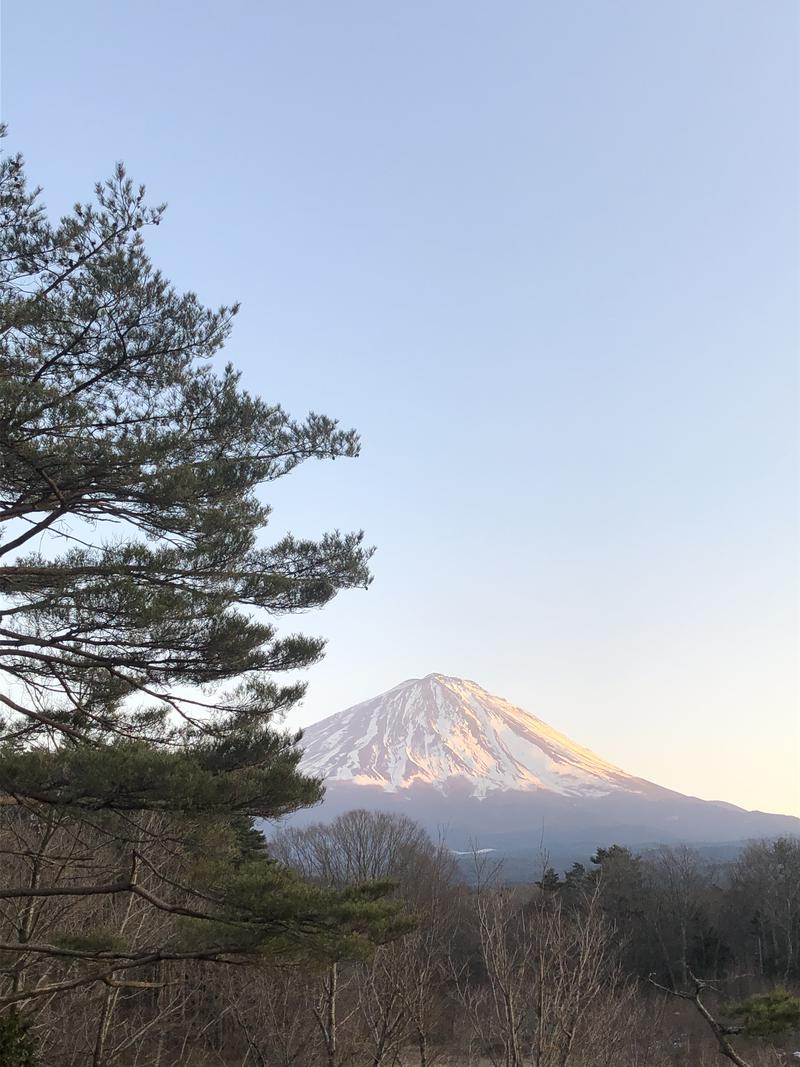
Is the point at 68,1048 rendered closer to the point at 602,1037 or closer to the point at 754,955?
the point at 602,1037

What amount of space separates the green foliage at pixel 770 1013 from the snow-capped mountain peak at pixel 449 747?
147 m

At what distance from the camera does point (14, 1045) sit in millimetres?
5691

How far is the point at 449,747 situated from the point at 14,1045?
17018 centimetres

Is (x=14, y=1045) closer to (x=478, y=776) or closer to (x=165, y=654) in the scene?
(x=165, y=654)

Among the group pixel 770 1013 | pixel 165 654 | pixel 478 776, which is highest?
pixel 165 654

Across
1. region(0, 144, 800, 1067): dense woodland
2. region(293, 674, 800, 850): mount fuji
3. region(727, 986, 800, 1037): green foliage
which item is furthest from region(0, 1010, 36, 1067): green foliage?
region(293, 674, 800, 850): mount fuji

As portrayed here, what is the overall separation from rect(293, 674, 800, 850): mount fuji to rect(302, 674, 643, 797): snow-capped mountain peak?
0.24 meters

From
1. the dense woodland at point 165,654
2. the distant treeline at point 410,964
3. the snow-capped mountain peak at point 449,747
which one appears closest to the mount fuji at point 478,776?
the snow-capped mountain peak at point 449,747

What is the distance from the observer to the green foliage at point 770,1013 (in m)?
6.61

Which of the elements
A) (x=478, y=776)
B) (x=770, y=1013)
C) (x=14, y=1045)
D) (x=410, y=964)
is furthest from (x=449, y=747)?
(x=14, y=1045)

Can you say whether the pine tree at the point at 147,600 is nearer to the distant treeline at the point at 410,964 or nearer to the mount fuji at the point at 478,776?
the distant treeline at the point at 410,964

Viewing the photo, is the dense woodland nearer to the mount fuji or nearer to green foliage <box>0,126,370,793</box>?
green foliage <box>0,126,370,793</box>

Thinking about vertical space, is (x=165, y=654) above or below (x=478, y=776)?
above

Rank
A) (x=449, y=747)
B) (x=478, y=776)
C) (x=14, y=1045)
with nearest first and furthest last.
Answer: (x=14, y=1045)
(x=478, y=776)
(x=449, y=747)
